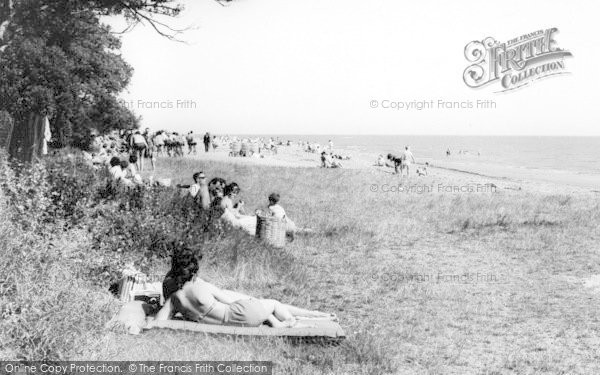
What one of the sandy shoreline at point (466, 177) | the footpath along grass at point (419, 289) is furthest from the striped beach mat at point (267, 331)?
the sandy shoreline at point (466, 177)

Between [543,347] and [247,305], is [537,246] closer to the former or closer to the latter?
[543,347]

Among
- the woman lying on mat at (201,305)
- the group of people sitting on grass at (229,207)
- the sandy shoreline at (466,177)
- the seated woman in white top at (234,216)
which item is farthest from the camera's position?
the sandy shoreline at (466,177)

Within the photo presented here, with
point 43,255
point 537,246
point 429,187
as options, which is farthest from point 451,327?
point 429,187

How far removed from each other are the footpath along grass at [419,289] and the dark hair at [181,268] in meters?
0.45

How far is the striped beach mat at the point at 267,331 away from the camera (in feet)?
17.9

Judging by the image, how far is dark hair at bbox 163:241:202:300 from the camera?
5504mm

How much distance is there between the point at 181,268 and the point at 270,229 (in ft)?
15.2

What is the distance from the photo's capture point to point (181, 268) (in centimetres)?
550

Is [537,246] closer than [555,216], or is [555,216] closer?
[537,246]

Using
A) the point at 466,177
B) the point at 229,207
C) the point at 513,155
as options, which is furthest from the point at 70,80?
the point at 513,155

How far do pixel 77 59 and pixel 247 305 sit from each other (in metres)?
24.8

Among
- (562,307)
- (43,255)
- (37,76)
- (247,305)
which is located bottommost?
(562,307)

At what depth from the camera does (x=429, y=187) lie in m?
22.3

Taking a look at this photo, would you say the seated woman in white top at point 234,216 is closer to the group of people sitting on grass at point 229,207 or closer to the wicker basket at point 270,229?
the group of people sitting on grass at point 229,207
